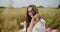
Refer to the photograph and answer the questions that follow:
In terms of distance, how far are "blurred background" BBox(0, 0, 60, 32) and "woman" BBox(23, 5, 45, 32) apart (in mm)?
36

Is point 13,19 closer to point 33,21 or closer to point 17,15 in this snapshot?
point 17,15

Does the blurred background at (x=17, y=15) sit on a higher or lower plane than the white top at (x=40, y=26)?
higher

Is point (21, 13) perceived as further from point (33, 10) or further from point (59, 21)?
point (59, 21)

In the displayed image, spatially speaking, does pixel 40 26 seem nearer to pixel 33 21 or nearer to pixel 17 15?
pixel 33 21

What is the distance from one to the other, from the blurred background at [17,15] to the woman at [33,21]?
4cm

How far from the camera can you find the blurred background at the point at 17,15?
132cm

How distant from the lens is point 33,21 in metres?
1.33

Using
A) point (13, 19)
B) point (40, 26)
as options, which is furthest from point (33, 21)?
point (13, 19)

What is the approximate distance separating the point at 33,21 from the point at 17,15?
15 centimetres

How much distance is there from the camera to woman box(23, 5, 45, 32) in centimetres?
132

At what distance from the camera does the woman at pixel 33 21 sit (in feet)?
4.34

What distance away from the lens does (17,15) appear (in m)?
1.33

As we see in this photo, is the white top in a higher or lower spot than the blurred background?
lower

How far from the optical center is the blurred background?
1.32 meters
